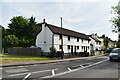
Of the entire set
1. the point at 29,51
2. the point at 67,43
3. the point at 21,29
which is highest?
the point at 21,29

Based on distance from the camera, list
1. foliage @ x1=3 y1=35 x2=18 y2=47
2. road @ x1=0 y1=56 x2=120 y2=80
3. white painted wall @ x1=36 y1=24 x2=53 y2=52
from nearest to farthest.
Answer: road @ x1=0 y1=56 x2=120 y2=80 < white painted wall @ x1=36 y1=24 x2=53 y2=52 < foliage @ x1=3 y1=35 x2=18 y2=47

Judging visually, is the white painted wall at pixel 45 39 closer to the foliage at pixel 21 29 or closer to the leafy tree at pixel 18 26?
the foliage at pixel 21 29

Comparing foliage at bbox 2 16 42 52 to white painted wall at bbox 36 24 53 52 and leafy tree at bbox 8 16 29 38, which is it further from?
white painted wall at bbox 36 24 53 52

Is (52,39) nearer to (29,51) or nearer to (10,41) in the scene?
(29,51)

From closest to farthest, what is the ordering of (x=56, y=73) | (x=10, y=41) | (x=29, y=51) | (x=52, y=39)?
(x=56, y=73) < (x=52, y=39) < (x=29, y=51) < (x=10, y=41)

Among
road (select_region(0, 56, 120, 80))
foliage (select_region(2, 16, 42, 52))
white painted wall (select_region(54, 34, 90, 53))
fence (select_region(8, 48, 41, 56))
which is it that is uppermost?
foliage (select_region(2, 16, 42, 52))

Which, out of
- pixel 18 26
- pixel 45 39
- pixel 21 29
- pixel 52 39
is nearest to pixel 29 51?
pixel 45 39

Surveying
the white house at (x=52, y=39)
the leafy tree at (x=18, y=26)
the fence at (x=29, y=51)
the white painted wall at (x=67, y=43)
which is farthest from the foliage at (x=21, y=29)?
the white house at (x=52, y=39)

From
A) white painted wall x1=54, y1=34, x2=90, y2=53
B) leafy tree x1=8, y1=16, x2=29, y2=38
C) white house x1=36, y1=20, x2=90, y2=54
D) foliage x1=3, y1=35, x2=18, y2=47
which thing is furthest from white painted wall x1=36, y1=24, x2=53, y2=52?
leafy tree x1=8, y1=16, x2=29, y2=38

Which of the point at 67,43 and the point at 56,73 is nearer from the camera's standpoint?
the point at 56,73

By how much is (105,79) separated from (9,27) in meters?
58.4

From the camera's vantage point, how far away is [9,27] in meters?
59.8

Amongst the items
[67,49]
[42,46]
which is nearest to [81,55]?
[67,49]

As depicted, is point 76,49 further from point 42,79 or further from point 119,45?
point 42,79
